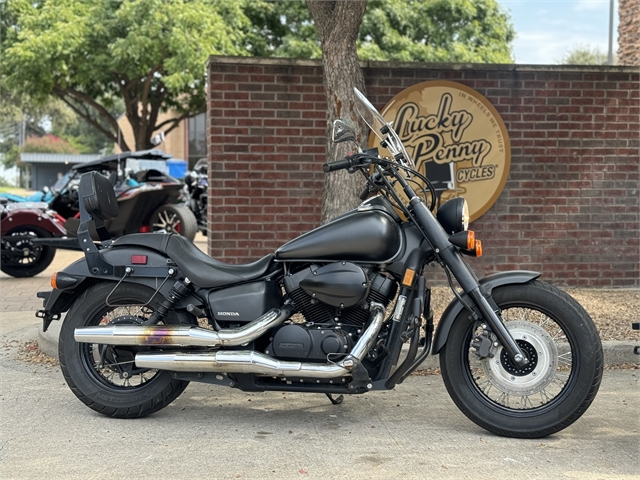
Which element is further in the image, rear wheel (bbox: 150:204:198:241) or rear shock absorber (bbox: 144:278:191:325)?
rear wheel (bbox: 150:204:198:241)

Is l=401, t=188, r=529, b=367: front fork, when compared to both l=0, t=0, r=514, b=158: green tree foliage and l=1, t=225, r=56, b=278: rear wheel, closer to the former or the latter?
l=1, t=225, r=56, b=278: rear wheel

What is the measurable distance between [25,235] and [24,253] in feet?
0.94

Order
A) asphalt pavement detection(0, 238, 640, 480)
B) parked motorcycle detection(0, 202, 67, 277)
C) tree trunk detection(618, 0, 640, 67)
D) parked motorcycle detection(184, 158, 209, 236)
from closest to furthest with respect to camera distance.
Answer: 1. asphalt pavement detection(0, 238, 640, 480)
2. parked motorcycle detection(0, 202, 67, 277)
3. tree trunk detection(618, 0, 640, 67)
4. parked motorcycle detection(184, 158, 209, 236)

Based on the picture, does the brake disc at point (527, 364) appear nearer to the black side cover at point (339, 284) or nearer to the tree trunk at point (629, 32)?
the black side cover at point (339, 284)

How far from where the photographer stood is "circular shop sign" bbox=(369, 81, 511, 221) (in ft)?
27.9

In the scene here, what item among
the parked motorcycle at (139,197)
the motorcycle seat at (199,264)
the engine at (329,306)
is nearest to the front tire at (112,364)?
the motorcycle seat at (199,264)

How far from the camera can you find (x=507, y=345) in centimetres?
424

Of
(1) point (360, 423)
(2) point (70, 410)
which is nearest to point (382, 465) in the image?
(1) point (360, 423)

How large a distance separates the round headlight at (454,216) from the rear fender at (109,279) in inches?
58.1

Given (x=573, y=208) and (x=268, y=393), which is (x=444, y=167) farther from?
(x=268, y=393)

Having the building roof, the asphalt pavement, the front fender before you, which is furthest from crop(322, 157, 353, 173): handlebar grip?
the building roof

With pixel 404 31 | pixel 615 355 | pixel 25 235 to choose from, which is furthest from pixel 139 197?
pixel 404 31

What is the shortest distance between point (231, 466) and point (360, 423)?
3.21 ft

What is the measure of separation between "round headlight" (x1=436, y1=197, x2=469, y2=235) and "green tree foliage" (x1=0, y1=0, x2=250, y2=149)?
15876mm
